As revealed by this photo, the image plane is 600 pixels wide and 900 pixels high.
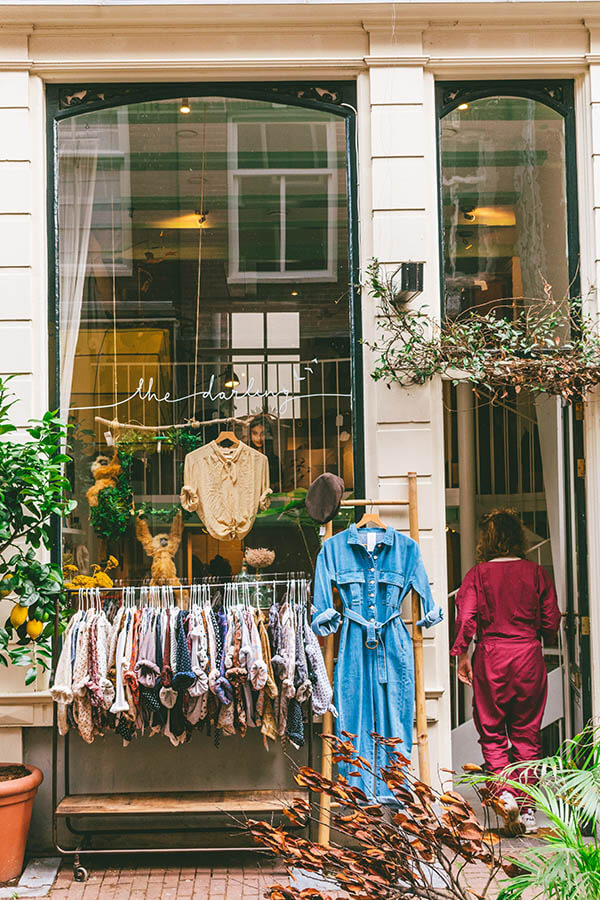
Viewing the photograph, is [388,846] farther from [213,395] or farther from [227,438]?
[213,395]

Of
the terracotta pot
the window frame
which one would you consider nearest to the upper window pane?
the window frame

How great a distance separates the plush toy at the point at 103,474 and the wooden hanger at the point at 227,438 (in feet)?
2.24

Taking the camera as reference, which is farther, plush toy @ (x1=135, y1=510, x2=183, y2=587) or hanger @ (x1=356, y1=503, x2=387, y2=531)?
plush toy @ (x1=135, y1=510, x2=183, y2=587)

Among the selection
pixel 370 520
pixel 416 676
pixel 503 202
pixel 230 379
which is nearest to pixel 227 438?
pixel 230 379

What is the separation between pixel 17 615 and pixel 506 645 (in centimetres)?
Result: 329

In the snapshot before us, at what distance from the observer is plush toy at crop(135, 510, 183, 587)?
6.04 m

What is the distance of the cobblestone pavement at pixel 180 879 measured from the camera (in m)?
5.21

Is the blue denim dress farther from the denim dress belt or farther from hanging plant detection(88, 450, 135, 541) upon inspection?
hanging plant detection(88, 450, 135, 541)

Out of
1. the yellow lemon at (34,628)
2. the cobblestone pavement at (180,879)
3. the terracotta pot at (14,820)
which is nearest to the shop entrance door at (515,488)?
the cobblestone pavement at (180,879)

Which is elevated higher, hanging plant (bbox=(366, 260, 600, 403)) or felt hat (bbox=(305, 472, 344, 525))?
hanging plant (bbox=(366, 260, 600, 403))

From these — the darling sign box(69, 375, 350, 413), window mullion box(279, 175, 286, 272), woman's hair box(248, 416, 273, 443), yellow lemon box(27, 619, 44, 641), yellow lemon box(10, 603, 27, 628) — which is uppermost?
window mullion box(279, 175, 286, 272)

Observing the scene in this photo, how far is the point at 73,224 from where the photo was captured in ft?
20.7

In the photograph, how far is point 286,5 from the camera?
606 centimetres

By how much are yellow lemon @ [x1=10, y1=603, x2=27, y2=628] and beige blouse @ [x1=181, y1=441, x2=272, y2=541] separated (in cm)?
125
